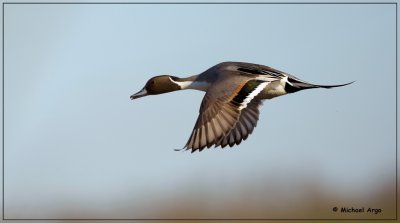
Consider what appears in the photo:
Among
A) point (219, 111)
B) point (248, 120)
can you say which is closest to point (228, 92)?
point (219, 111)

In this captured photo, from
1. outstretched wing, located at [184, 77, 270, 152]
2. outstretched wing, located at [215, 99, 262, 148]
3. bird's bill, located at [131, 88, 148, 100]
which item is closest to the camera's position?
outstretched wing, located at [184, 77, 270, 152]

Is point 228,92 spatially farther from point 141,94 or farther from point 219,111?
point 141,94

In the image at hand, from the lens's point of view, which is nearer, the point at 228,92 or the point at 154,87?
the point at 228,92

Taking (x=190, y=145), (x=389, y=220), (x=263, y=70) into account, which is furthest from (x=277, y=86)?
(x=389, y=220)

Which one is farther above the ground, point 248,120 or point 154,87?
point 154,87

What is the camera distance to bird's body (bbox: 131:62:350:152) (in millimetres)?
3773

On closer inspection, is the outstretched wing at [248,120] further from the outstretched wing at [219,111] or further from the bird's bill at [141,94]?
the bird's bill at [141,94]

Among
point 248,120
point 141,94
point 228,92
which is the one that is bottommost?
point 248,120

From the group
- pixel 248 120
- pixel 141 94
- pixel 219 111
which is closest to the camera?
pixel 219 111

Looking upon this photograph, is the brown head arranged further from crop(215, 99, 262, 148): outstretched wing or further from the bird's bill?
crop(215, 99, 262, 148): outstretched wing

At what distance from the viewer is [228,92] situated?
385 centimetres

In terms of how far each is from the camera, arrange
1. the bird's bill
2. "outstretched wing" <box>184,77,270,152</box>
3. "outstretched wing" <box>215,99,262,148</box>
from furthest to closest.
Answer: the bird's bill, "outstretched wing" <box>215,99,262,148</box>, "outstretched wing" <box>184,77,270,152</box>

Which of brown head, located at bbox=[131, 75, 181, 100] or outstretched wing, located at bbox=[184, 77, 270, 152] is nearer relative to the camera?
outstretched wing, located at bbox=[184, 77, 270, 152]

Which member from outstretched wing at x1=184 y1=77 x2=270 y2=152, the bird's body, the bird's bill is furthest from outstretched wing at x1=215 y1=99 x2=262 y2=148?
the bird's bill
